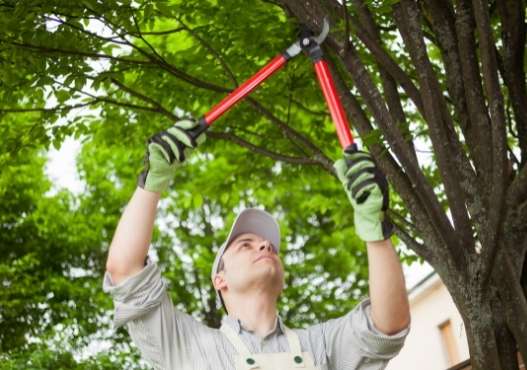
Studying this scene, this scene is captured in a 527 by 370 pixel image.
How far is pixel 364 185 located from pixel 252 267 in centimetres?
78

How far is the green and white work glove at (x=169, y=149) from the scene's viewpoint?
2.63 m

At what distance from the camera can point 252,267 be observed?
120 inches

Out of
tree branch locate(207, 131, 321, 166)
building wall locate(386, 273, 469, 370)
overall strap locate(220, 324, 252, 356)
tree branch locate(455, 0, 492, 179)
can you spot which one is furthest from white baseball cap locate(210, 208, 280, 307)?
building wall locate(386, 273, 469, 370)

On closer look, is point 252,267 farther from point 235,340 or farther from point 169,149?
point 169,149

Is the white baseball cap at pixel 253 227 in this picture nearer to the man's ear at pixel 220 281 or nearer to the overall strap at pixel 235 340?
the man's ear at pixel 220 281

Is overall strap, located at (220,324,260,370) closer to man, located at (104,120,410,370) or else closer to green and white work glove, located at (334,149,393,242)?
man, located at (104,120,410,370)

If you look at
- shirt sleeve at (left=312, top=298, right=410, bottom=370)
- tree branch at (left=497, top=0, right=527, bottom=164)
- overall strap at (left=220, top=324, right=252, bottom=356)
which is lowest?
shirt sleeve at (left=312, top=298, right=410, bottom=370)

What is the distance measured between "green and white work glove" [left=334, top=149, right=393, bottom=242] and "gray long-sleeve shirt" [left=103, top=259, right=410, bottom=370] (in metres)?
0.47

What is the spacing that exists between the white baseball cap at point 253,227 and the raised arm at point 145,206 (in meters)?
0.57

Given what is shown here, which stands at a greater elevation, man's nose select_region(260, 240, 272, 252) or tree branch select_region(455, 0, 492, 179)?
tree branch select_region(455, 0, 492, 179)

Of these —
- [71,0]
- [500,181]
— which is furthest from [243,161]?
[500,181]

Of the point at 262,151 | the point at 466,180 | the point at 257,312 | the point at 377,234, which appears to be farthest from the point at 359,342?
the point at 262,151

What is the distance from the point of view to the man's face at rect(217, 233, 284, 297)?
9.87 feet

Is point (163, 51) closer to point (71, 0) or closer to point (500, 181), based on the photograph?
point (71, 0)
